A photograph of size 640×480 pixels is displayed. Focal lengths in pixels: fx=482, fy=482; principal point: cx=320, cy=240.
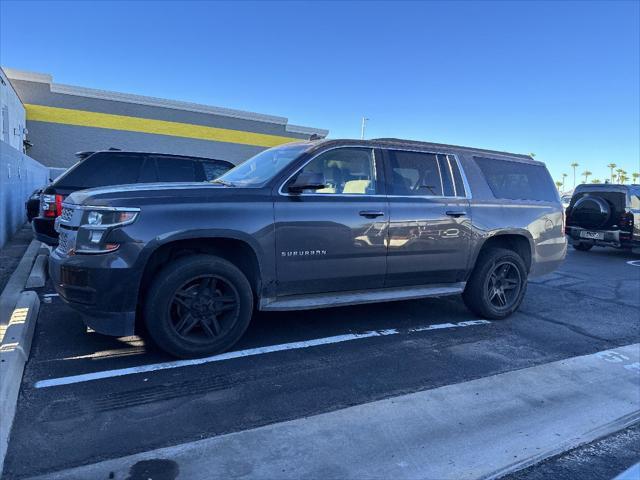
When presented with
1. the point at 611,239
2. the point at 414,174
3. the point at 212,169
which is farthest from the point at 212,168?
the point at 611,239

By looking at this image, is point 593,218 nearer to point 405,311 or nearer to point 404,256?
point 405,311

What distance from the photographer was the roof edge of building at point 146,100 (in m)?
24.1

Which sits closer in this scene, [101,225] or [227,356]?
[101,225]

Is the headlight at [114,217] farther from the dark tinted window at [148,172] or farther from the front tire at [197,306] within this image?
the dark tinted window at [148,172]

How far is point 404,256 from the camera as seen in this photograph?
5.05 meters

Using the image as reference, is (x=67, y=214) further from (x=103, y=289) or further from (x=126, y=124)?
(x=126, y=124)

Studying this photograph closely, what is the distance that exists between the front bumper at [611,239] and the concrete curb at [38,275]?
41.0 ft

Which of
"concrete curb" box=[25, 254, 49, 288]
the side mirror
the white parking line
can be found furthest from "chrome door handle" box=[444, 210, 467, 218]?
"concrete curb" box=[25, 254, 49, 288]

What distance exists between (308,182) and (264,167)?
843mm

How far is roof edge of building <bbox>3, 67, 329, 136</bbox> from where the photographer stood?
78.9 feet

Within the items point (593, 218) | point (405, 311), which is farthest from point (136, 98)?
point (405, 311)

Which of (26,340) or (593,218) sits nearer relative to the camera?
(26,340)

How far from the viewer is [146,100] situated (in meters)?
27.6

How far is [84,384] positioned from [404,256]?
3.15 meters
